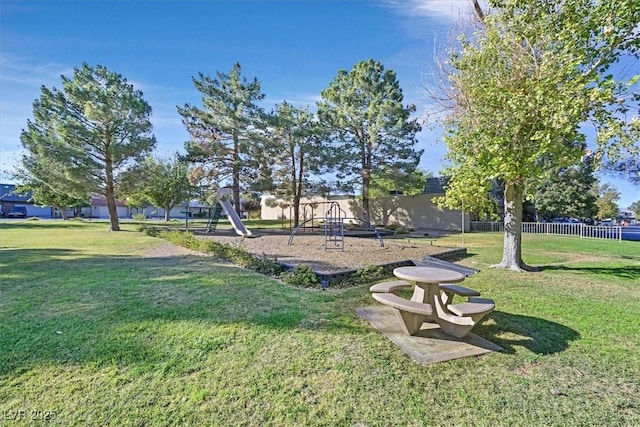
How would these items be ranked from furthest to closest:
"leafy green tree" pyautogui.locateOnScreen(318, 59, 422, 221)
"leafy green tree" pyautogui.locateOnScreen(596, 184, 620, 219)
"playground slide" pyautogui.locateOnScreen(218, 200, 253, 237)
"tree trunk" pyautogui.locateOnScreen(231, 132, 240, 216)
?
"leafy green tree" pyautogui.locateOnScreen(596, 184, 620, 219) < "tree trunk" pyautogui.locateOnScreen(231, 132, 240, 216) < "leafy green tree" pyautogui.locateOnScreen(318, 59, 422, 221) < "playground slide" pyautogui.locateOnScreen(218, 200, 253, 237)

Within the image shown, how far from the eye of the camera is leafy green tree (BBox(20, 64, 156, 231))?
48.6ft

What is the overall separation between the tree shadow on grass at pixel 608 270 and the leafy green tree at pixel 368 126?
427 inches

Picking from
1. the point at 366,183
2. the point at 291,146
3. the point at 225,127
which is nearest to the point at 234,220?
the point at 225,127

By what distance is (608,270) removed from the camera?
22.9 feet

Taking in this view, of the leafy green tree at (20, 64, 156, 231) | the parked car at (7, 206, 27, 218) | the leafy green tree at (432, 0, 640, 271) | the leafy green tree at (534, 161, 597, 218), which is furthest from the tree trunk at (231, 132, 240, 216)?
the parked car at (7, 206, 27, 218)

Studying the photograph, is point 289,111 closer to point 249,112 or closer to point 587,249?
point 249,112

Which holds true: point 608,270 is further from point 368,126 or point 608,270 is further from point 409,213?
point 409,213

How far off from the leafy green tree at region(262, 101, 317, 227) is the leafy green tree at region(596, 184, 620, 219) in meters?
33.7

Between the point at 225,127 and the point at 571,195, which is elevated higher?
the point at 225,127

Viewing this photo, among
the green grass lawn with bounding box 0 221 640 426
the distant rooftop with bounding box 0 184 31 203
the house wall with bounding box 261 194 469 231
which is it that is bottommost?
the green grass lawn with bounding box 0 221 640 426

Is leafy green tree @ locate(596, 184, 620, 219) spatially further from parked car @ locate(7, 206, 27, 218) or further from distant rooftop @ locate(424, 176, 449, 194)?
parked car @ locate(7, 206, 27, 218)

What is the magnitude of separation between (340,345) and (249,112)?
16.0 m

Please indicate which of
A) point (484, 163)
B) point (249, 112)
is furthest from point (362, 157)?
point (484, 163)

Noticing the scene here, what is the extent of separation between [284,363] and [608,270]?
7.81 metres
